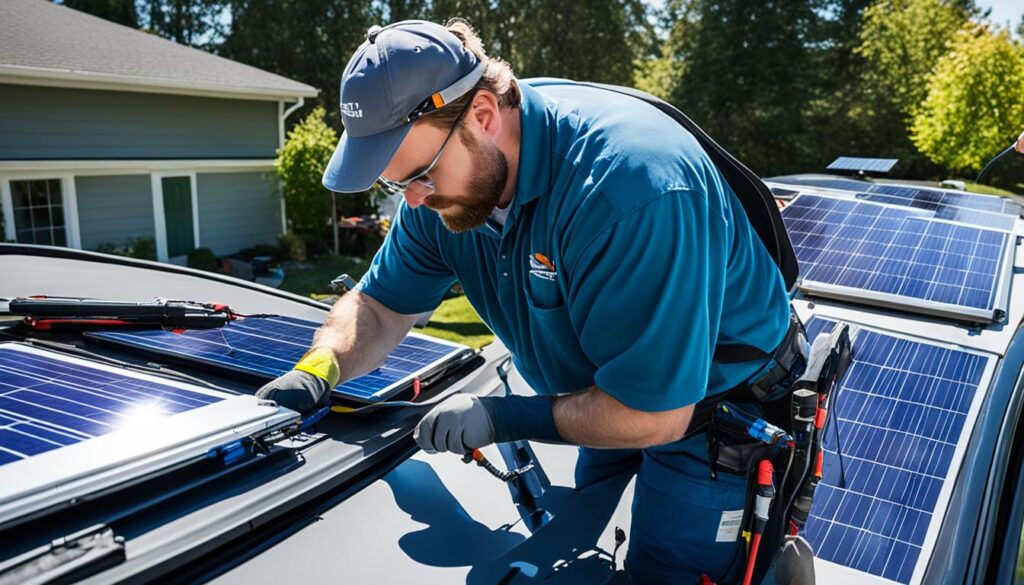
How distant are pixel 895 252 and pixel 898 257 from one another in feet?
0.24

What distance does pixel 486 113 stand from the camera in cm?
200

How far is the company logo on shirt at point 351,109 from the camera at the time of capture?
6.24 feet

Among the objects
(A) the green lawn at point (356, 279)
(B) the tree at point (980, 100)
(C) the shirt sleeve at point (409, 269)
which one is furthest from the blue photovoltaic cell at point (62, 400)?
(B) the tree at point (980, 100)

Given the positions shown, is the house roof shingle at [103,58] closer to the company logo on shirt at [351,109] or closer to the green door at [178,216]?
the green door at [178,216]

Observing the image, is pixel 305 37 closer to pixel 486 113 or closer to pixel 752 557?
→ pixel 486 113

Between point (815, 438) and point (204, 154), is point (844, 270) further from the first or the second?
point (204, 154)

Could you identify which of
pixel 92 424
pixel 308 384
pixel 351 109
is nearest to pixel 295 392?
pixel 308 384

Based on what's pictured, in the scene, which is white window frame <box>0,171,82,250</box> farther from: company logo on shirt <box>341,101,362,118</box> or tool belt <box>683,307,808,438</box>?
tool belt <box>683,307,808,438</box>

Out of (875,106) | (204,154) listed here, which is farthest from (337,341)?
(875,106)

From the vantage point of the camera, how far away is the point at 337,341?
2.59 m

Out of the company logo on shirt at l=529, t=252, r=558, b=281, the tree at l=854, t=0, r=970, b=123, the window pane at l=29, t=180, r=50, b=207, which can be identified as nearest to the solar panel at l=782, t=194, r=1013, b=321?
the company logo on shirt at l=529, t=252, r=558, b=281

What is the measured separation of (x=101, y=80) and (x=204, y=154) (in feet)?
10.3

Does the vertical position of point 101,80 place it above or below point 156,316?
above

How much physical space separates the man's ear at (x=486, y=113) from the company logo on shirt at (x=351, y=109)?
293 millimetres
